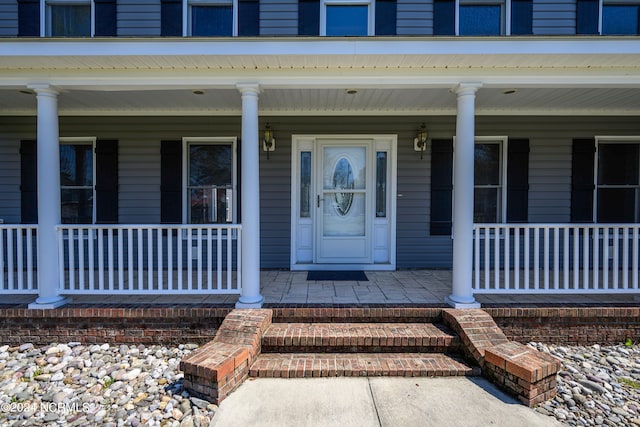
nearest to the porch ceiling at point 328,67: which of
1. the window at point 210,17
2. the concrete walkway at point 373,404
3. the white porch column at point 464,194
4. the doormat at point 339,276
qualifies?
the white porch column at point 464,194

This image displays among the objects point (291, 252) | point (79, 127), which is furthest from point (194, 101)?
point (291, 252)

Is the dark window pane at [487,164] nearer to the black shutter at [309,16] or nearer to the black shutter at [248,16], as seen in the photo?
the black shutter at [309,16]

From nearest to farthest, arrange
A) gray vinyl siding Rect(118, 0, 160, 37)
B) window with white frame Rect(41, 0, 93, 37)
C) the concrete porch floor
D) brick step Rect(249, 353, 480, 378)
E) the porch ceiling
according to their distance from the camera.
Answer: brick step Rect(249, 353, 480, 378) < the porch ceiling < the concrete porch floor < gray vinyl siding Rect(118, 0, 160, 37) < window with white frame Rect(41, 0, 93, 37)

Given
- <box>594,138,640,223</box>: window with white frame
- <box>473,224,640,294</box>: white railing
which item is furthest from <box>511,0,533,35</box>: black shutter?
<box>473,224,640,294</box>: white railing

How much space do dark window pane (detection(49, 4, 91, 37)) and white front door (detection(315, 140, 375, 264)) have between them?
4006mm

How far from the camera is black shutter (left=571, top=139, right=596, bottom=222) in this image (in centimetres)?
519

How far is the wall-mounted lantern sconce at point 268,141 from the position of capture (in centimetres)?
506

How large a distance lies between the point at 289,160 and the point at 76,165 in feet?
10.7

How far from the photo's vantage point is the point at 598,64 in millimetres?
3377

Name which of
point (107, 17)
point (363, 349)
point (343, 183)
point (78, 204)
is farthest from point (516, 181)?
point (78, 204)

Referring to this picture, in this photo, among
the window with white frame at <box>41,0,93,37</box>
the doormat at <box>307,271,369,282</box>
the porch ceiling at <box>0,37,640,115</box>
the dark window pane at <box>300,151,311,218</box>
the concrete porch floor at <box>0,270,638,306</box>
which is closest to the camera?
the porch ceiling at <box>0,37,640,115</box>

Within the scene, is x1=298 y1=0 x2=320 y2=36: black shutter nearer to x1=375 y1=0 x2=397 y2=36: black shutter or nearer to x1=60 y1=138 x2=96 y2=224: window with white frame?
x1=375 y1=0 x2=397 y2=36: black shutter

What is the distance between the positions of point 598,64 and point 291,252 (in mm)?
4206

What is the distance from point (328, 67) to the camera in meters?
3.45
